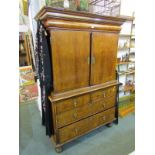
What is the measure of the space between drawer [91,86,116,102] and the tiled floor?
63 cm

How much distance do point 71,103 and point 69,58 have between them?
603mm

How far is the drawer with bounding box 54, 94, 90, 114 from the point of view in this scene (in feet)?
5.85

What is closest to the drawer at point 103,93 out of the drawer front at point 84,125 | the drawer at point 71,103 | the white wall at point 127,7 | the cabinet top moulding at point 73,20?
the drawer at point 71,103

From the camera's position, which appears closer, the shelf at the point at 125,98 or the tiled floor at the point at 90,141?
the tiled floor at the point at 90,141

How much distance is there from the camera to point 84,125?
208 centimetres

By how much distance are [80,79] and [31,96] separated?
2.32m

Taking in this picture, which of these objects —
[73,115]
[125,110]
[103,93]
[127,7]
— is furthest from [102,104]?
[127,7]

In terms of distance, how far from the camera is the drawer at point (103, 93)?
2.10 metres

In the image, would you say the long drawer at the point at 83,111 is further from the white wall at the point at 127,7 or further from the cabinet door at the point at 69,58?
the white wall at the point at 127,7

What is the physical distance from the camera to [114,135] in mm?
2271

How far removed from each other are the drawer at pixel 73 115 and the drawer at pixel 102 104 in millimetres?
84

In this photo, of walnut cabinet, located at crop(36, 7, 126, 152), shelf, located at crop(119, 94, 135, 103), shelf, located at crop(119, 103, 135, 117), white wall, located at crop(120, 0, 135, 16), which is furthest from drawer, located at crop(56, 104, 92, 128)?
white wall, located at crop(120, 0, 135, 16)

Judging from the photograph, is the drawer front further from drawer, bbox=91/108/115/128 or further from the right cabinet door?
the right cabinet door
